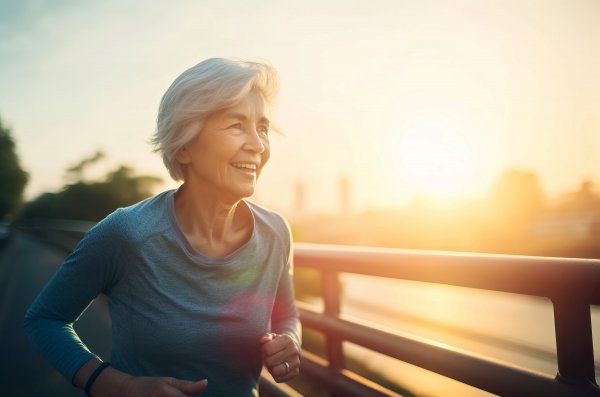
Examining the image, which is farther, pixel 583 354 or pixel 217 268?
pixel 217 268

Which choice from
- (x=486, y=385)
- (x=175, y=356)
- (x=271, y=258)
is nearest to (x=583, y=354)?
(x=486, y=385)

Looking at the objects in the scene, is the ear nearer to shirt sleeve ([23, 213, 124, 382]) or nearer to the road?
shirt sleeve ([23, 213, 124, 382])

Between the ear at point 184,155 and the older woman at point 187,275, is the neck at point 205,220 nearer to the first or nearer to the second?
the older woman at point 187,275

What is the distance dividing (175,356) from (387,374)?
473cm

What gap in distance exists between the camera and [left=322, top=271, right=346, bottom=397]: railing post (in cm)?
214

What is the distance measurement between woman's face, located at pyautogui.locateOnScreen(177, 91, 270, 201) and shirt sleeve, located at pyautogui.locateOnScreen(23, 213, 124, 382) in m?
0.39

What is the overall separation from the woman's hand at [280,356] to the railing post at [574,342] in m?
0.90

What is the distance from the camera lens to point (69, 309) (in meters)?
1.44

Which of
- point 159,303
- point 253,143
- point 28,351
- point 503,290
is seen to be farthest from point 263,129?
point 28,351

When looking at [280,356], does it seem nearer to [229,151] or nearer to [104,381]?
[104,381]

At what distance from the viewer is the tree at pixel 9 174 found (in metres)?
51.2

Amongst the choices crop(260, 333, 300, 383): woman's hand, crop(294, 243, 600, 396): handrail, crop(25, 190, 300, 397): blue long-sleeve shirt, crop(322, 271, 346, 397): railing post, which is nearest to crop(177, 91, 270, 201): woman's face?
crop(25, 190, 300, 397): blue long-sleeve shirt

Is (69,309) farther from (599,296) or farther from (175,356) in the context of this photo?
(599,296)

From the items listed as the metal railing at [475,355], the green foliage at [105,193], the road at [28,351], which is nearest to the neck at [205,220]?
the metal railing at [475,355]
